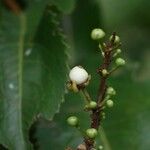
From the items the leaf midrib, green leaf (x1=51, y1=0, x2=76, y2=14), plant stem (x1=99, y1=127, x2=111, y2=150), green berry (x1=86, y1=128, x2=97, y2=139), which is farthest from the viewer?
green leaf (x1=51, y1=0, x2=76, y2=14)

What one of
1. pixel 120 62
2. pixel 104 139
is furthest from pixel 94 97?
pixel 120 62

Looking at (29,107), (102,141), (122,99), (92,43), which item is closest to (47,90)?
(29,107)

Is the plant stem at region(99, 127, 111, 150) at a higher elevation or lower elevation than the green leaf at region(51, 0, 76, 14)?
lower

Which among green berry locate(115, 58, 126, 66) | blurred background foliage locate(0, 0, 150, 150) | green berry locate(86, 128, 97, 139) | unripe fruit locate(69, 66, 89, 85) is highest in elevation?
blurred background foliage locate(0, 0, 150, 150)

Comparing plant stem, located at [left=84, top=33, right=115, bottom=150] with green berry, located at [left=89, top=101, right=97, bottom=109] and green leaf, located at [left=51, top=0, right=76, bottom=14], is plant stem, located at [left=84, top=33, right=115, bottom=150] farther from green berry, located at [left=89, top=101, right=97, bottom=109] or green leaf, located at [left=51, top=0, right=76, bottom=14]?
green leaf, located at [left=51, top=0, right=76, bottom=14]

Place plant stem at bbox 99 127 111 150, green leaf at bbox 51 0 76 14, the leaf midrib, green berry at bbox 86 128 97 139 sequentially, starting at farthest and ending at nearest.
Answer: green leaf at bbox 51 0 76 14 < plant stem at bbox 99 127 111 150 < the leaf midrib < green berry at bbox 86 128 97 139

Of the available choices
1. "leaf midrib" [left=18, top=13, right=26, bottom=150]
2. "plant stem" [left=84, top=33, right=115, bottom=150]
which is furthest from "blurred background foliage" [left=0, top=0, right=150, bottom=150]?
"plant stem" [left=84, top=33, right=115, bottom=150]

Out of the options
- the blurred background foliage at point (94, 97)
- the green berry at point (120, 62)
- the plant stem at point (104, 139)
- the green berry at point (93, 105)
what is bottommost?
the green berry at point (93, 105)

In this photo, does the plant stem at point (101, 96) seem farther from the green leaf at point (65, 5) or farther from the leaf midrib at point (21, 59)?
the green leaf at point (65, 5)

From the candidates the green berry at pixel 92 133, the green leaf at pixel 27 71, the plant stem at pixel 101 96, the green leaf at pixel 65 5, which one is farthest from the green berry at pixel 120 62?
the green leaf at pixel 65 5
